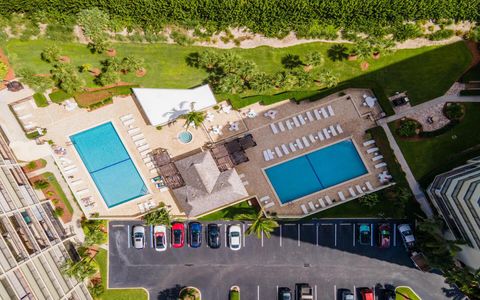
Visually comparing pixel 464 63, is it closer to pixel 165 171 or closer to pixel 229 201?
pixel 229 201

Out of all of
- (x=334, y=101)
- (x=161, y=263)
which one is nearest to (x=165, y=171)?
(x=161, y=263)

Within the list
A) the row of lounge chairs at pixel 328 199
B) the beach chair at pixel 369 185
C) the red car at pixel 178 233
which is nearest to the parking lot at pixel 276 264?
Result: the red car at pixel 178 233

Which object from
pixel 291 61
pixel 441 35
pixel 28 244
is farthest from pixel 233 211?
pixel 441 35

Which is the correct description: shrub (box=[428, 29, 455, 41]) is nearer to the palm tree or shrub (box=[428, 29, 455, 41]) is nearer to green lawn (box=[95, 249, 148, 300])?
the palm tree

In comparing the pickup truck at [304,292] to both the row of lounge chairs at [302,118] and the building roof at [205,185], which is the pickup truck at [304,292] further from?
the row of lounge chairs at [302,118]

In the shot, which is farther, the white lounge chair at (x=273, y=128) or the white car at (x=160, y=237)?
the white car at (x=160, y=237)

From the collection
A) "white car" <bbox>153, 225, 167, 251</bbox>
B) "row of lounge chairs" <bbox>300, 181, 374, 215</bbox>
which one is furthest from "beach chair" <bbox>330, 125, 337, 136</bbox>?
"white car" <bbox>153, 225, 167, 251</bbox>
